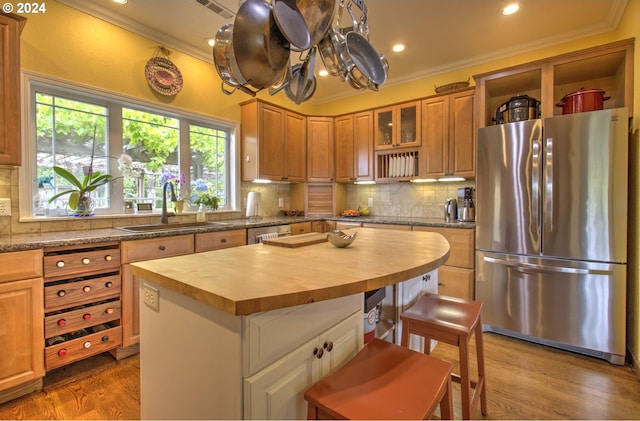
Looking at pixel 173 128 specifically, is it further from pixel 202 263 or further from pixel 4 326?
pixel 202 263

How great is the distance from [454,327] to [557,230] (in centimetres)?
158

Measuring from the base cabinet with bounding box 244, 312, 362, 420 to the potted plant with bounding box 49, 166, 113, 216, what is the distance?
231 centimetres

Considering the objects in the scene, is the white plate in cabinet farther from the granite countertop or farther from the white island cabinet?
the white island cabinet

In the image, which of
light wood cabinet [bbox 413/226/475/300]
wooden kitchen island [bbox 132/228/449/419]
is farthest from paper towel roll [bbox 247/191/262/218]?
wooden kitchen island [bbox 132/228/449/419]

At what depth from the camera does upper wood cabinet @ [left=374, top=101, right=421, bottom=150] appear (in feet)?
11.8

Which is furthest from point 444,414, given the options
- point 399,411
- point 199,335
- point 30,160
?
point 30,160

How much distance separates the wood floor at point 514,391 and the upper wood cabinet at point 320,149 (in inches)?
105

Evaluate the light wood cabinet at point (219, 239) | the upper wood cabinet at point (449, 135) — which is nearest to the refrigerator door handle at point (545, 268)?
the upper wood cabinet at point (449, 135)

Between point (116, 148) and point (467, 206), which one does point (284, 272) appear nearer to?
point (116, 148)

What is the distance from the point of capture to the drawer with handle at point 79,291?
1.85m

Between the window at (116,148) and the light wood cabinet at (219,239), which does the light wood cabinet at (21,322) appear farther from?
the light wood cabinet at (219,239)

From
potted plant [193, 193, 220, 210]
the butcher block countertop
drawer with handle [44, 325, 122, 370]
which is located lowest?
drawer with handle [44, 325, 122, 370]

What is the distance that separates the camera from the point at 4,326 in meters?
1.69

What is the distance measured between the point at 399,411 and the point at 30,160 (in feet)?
9.51
